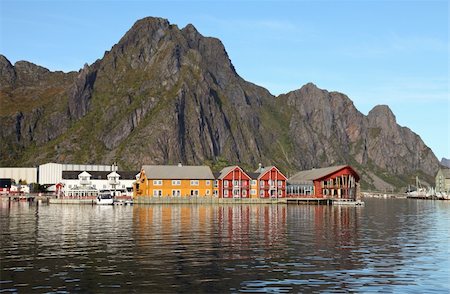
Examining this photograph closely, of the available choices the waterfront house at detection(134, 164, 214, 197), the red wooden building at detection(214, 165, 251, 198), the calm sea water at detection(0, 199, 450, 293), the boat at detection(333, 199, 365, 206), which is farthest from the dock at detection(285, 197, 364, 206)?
the calm sea water at detection(0, 199, 450, 293)

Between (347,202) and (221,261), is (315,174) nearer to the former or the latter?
(347,202)

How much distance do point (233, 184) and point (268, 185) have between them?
11.4 meters

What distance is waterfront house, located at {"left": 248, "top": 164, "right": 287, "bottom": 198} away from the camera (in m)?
169

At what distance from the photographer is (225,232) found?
212 feet

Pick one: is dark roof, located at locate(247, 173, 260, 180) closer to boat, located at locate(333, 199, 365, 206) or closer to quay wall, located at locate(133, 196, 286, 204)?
quay wall, located at locate(133, 196, 286, 204)

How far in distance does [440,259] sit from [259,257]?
14.5 meters

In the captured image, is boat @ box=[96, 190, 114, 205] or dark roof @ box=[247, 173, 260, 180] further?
dark roof @ box=[247, 173, 260, 180]

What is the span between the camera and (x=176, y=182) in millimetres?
161000

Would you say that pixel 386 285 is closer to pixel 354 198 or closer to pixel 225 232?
pixel 225 232

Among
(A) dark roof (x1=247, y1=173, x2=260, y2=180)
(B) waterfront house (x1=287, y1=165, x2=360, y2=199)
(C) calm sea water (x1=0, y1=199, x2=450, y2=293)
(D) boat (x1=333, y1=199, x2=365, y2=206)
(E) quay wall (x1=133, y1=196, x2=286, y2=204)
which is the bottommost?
(C) calm sea water (x1=0, y1=199, x2=450, y2=293)

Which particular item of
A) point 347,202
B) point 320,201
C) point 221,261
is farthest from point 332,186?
point 221,261

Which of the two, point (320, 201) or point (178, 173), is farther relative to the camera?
point (320, 201)

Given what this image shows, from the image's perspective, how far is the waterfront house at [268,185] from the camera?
169000 millimetres

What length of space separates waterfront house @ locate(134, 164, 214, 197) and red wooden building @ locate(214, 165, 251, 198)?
3123 mm
